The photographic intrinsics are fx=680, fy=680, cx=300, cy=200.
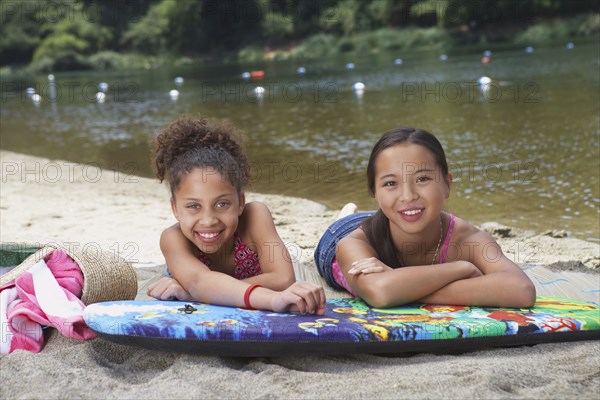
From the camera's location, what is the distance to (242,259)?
10.8 feet

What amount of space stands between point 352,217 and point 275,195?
346cm

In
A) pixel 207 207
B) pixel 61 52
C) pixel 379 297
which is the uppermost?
pixel 61 52

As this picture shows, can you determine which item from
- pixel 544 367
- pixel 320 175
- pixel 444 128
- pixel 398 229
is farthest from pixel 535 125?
pixel 544 367

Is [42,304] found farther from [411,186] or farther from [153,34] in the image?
[153,34]

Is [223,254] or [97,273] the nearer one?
[97,273]

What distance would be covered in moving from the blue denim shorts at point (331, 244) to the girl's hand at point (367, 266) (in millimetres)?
631

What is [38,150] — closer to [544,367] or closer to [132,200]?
[132,200]

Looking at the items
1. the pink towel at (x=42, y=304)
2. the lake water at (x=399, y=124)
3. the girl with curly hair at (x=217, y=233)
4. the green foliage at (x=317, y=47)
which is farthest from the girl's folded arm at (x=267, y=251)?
the green foliage at (x=317, y=47)

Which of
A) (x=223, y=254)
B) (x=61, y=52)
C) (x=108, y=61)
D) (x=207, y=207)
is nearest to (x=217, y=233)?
(x=207, y=207)

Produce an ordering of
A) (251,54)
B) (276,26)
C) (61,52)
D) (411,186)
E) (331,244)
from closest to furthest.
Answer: (411,186) → (331,244) → (251,54) → (276,26) → (61,52)

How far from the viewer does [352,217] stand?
395 centimetres

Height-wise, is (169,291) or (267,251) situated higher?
(267,251)

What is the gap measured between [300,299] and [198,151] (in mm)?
867

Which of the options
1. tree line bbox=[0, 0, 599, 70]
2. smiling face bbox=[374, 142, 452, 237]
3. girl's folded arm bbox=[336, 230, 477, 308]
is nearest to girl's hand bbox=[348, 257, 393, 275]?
girl's folded arm bbox=[336, 230, 477, 308]
